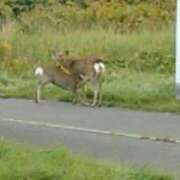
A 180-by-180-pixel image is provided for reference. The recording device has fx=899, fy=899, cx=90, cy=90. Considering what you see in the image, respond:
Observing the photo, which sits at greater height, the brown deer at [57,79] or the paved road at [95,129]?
the brown deer at [57,79]

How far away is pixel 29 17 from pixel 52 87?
842 cm

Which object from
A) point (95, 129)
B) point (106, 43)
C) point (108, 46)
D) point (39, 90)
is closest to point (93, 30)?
point (106, 43)

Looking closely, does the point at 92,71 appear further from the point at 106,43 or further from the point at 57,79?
the point at 106,43

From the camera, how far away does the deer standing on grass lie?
1474cm

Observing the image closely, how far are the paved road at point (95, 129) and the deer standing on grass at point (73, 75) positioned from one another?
34 cm

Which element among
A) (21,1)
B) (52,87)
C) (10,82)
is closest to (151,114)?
(52,87)

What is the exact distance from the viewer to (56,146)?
Answer: 1096cm

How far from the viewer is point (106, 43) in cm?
2055

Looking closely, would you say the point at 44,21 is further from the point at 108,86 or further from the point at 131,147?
the point at 131,147

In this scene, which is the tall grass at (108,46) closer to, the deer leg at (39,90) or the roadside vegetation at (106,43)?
the roadside vegetation at (106,43)

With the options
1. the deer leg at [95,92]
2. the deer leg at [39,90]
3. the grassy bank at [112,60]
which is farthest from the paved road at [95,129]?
the grassy bank at [112,60]

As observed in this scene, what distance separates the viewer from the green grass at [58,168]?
864cm

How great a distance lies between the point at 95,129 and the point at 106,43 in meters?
8.36

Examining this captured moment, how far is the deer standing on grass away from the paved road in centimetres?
34
